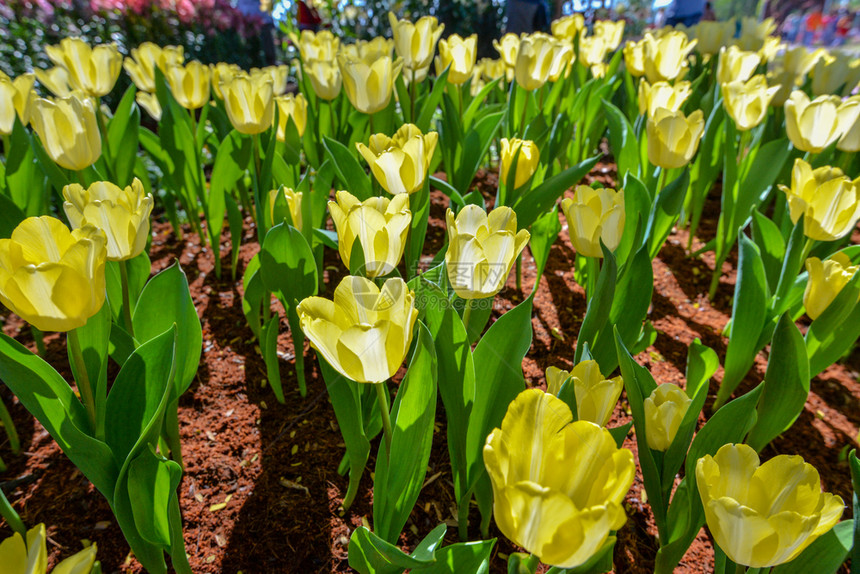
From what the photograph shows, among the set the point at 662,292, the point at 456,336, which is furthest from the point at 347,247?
the point at 662,292

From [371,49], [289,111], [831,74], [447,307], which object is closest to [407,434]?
[447,307]

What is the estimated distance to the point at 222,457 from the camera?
1300 mm

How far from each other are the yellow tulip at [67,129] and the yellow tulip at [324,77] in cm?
71

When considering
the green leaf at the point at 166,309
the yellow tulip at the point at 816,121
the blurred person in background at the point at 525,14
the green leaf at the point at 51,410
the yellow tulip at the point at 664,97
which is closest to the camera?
the green leaf at the point at 51,410

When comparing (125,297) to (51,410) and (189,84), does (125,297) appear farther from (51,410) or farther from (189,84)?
(189,84)

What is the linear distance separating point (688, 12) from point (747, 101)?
432 centimetres

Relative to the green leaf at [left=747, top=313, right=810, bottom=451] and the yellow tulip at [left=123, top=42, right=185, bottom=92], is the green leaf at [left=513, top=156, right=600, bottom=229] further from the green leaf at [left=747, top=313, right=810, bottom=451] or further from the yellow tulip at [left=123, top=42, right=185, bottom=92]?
the yellow tulip at [left=123, top=42, right=185, bottom=92]

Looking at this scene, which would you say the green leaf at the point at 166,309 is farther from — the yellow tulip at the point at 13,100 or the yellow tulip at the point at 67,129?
the yellow tulip at the point at 13,100

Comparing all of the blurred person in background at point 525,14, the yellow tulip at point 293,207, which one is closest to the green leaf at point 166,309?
the yellow tulip at point 293,207

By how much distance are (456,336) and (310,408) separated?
0.65 m

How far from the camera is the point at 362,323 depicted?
2.35 ft

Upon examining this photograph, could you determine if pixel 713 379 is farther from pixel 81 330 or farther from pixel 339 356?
pixel 81 330

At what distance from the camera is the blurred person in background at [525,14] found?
5.46 metres

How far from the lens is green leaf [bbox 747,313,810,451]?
3.34 feet
